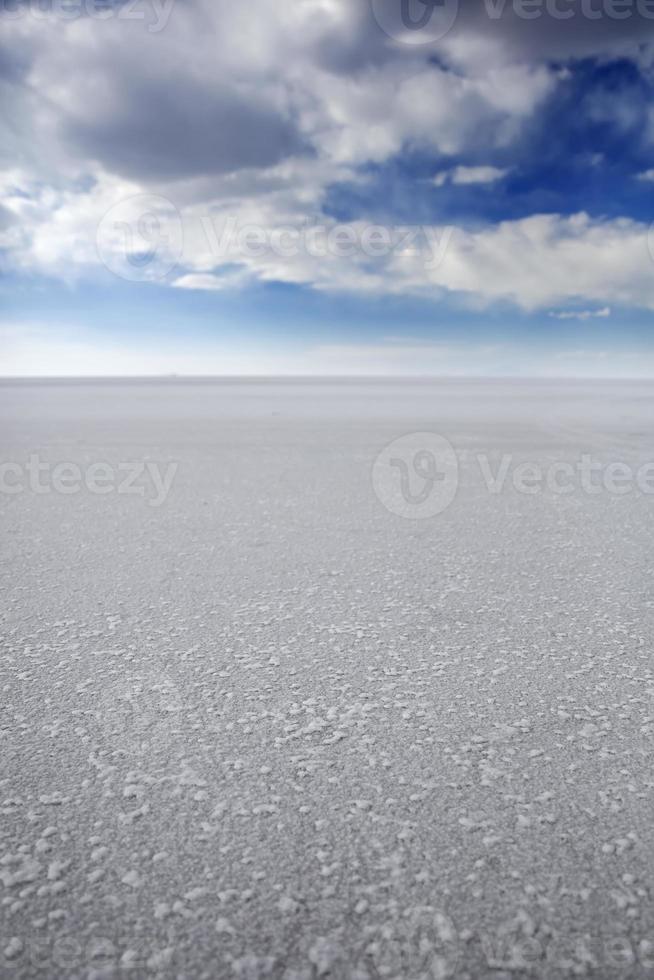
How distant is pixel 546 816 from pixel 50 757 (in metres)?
1.88

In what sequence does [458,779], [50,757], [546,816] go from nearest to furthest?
[546,816] < [458,779] < [50,757]

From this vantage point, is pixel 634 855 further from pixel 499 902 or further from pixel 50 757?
pixel 50 757

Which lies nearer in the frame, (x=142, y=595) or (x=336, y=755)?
(x=336, y=755)

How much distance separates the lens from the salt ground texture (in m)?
1.75

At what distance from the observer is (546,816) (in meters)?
2.20

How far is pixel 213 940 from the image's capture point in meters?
1.74

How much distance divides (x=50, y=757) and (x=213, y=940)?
1161mm

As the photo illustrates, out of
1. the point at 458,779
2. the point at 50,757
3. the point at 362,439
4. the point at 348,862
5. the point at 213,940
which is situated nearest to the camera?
the point at 213,940

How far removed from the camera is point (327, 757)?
2.56 m

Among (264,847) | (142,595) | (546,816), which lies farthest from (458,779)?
(142,595)

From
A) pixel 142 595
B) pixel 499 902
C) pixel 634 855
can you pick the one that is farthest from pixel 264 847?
pixel 142 595

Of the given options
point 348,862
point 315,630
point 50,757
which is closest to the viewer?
point 348,862

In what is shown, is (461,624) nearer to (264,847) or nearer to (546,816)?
(546,816)

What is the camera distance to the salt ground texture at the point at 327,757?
5.75 ft
